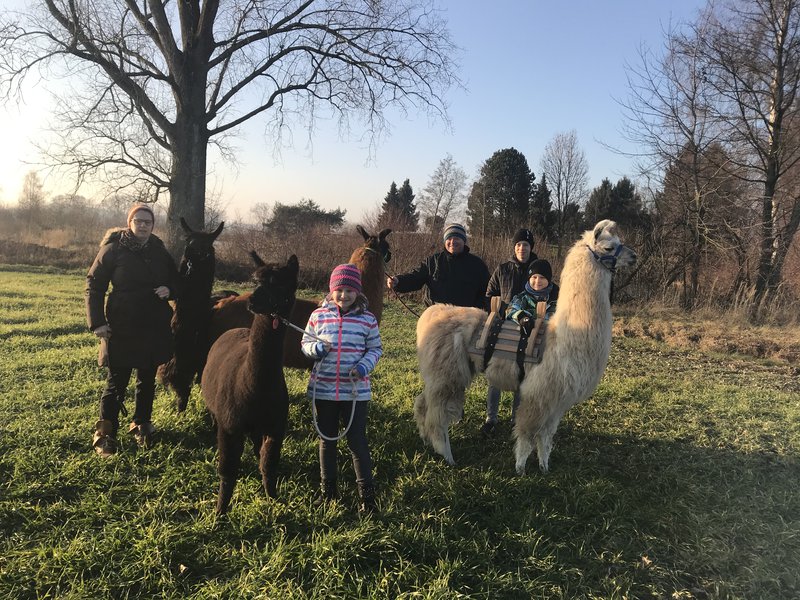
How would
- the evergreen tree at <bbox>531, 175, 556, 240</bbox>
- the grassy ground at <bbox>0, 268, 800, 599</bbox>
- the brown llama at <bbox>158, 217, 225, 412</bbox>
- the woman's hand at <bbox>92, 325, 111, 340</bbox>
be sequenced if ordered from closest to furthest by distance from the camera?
the grassy ground at <bbox>0, 268, 800, 599</bbox>
the woman's hand at <bbox>92, 325, 111, 340</bbox>
the brown llama at <bbox>158, 217, 225, 412</bbox>
the evergreen tree at <bbox>531, 175, 556, 240</bbox>

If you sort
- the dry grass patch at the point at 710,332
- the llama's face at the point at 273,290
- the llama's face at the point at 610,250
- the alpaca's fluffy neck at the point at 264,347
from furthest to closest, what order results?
the dry grass patch at the point at 710,332, the llama's face at the point at 610,250, the alpaca's fluffy neck at the point at 264,347, the llama's face at the point at 273,290

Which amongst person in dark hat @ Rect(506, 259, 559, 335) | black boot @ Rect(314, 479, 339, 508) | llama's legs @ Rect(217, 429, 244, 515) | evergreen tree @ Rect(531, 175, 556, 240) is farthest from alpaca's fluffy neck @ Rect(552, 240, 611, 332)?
evergreen tree @ Rect(531, 175, 556, 240)

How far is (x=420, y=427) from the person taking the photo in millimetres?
3854

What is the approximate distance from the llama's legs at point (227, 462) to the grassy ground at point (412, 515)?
0.09m

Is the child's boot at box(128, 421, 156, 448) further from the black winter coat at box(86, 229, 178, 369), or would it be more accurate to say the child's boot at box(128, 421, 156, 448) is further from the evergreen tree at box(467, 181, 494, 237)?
the evergreen tree at box(467, 181, 494, 237)

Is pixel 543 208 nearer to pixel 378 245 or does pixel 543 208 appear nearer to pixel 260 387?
pixel 378 245

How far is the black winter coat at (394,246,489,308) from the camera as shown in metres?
4.49

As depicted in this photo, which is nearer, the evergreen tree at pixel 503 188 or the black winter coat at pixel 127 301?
the black winter coat at pixel 127 301

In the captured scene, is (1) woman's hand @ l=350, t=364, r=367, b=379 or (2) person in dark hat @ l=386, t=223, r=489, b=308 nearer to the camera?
(1) woman's hand @ l=350, t=364, r=367, b=379

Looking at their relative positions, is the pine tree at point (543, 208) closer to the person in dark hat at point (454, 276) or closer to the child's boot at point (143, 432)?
the person in dark hat at point (454, 276)

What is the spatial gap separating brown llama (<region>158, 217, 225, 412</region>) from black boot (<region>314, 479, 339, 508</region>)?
2.07 metres

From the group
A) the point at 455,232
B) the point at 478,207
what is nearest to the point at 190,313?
the point at 455,232

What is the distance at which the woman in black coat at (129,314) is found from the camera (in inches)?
140

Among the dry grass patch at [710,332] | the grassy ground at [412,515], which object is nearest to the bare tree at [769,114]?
the dry grass patch at [710,332]
